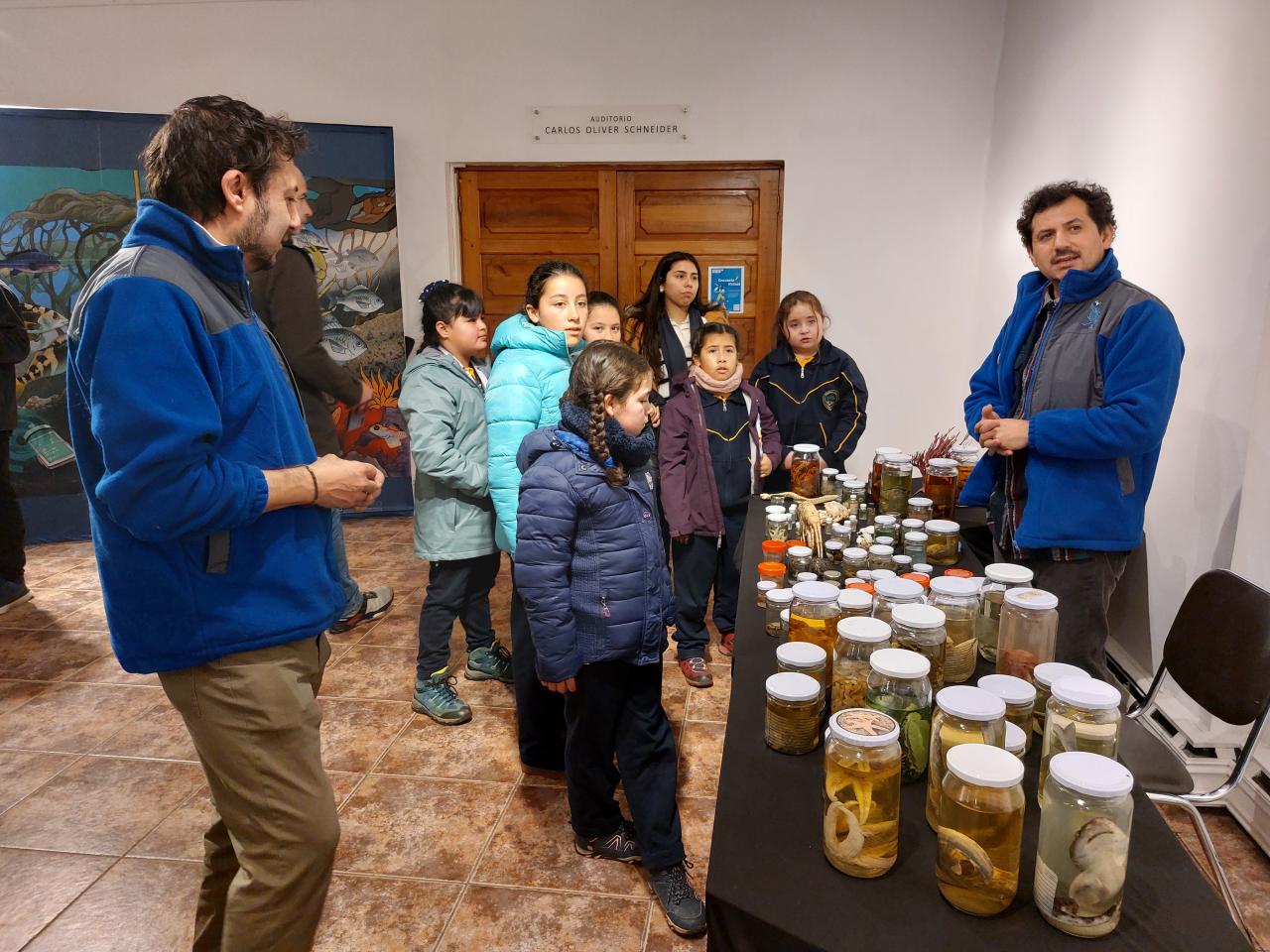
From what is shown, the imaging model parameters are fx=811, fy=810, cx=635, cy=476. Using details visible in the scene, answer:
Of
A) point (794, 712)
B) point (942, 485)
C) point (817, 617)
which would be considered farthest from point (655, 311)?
point (794, 712)

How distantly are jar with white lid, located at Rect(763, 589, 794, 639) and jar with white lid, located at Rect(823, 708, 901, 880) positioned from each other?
60 centimetres

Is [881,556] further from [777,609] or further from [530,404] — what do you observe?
[530,404]

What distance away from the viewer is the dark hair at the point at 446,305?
99.3 inches

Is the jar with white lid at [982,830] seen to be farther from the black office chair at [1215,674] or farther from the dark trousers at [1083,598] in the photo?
the dark trousers at [1083,598]

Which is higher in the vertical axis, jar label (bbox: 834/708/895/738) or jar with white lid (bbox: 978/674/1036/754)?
jar label (bbox: 834/708/895/738)

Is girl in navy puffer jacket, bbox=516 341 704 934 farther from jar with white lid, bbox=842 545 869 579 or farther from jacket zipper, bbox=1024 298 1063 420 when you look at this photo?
jacket zipper, bbox=1024 298 1063 420

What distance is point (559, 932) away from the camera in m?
1.77

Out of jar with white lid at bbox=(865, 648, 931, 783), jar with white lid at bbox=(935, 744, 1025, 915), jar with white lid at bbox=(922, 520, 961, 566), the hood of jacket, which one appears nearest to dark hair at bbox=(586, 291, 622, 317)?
the hood of jacket

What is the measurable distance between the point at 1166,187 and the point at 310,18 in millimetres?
4351

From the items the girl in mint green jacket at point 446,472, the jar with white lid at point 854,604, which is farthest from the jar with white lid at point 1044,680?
the girl in mint green jacket at point 446,472

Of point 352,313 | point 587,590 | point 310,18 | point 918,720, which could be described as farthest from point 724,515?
point 310,18

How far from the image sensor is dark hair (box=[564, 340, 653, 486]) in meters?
1.74

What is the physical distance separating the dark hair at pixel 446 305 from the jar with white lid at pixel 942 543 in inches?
58.3

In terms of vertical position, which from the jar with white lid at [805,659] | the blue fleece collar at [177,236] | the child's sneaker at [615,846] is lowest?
the child's sneaker at [615,846]
